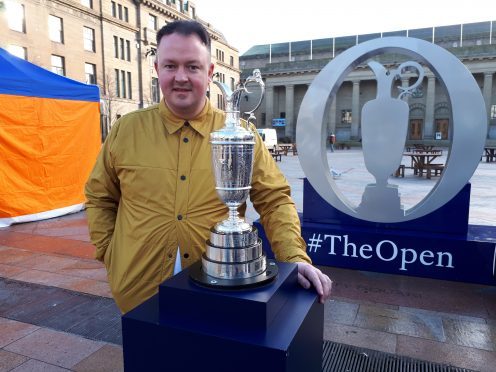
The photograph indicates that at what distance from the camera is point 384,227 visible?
14.2ft

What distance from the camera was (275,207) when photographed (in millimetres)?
1862

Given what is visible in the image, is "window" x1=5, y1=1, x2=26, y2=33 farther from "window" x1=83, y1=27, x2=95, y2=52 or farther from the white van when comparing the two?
the white van

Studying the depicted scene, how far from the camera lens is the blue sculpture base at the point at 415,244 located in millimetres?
3838

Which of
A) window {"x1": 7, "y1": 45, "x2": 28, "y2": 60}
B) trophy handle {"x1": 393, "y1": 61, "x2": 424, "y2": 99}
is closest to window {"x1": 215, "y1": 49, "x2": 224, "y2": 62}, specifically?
window {"x1": 7, "y1": 45, "x2": 28, "y2": 60}

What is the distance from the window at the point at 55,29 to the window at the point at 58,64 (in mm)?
1351

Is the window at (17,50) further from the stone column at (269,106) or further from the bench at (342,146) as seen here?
the stone column at (269,106)

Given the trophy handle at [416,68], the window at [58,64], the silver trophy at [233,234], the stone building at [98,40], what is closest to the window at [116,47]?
the stone building at [98,40]

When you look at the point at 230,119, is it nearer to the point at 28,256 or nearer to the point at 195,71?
the point at 195,71

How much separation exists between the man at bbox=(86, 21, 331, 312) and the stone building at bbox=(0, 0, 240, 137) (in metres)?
23.5

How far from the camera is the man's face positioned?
1.62 m

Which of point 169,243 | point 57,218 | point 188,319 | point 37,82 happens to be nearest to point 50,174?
point 57,218

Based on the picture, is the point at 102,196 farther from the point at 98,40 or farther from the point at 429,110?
the point at 429,110

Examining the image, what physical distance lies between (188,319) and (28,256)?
16.0ft

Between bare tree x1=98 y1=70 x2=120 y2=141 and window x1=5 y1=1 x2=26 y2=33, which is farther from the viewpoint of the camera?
bare tree x1=98 y1=70 x2=120 y2=141
